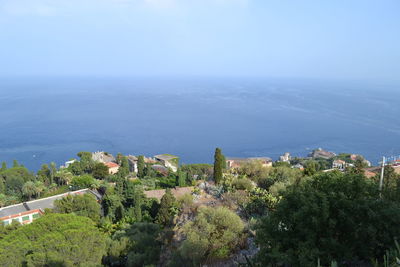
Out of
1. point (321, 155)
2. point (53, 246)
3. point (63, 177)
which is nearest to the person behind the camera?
point (53, 246)

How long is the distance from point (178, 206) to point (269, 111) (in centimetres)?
7350

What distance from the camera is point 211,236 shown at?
28.4 feet

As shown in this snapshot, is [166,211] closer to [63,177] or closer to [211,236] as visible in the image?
[211,236]

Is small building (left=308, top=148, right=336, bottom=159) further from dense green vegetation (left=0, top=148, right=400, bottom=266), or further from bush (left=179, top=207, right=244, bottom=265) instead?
bush (left=179, top=207, right=244, bottom=265)

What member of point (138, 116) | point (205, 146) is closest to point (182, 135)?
point (205, 146)

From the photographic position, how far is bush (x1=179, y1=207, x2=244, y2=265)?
8.19 m

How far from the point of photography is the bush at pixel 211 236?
819cm

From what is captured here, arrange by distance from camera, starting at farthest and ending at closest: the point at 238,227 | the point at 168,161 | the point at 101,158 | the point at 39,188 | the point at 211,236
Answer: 1. the point at 168,161
2. the point at 101,158
3. the point at 39,188
4. the point at 238,227
5. the point at 211,236

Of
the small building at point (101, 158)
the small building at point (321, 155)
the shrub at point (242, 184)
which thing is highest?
the shrub at point (242, 184)

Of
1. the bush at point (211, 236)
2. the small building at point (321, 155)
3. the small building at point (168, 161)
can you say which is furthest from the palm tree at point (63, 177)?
the small building at point (321, 155)

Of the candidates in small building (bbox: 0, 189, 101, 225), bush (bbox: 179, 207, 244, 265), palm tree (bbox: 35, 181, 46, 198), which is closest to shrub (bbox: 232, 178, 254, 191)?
bush (bbox: 179, 207, 244, 265)

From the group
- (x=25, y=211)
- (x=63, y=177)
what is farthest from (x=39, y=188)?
(x=25, y=211)

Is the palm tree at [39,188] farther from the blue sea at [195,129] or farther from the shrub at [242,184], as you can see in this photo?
the blue sea at [195,129]

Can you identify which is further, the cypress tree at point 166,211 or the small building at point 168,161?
the small building at point 168,161
